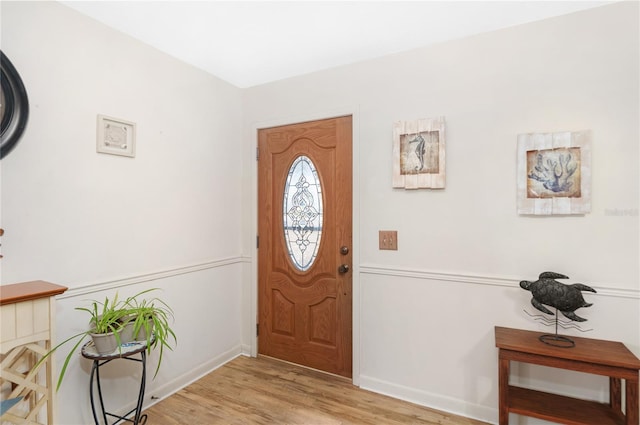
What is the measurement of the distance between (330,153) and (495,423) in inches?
84.5

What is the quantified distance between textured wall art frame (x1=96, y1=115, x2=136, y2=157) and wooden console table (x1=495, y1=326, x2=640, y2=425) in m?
2.54

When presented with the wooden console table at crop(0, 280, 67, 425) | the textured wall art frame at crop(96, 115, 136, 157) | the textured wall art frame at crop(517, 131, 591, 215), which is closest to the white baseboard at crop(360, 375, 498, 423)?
the textured wall art frame at crop(517, 131, 591, 215)

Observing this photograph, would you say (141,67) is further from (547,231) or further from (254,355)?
(547,231)

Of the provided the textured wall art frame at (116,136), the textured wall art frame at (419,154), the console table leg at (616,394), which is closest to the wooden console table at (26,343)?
the textured wall art frame at (116,136)

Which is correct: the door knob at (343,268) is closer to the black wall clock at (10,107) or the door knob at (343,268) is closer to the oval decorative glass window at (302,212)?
the oval decorative glass window at (302,212)

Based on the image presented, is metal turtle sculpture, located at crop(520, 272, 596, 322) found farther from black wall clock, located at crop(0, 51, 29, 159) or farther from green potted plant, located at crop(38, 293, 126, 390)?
black wall clock, located at crop(0, 51, 29, 159)

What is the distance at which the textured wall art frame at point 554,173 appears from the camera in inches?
72.2

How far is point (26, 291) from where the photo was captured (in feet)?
4.69

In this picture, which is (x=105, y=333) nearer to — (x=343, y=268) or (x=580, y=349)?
(x=343, y=268)

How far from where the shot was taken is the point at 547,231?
1933 millimetres

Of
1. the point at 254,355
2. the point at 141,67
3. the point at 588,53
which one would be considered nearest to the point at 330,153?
the point at 141,67

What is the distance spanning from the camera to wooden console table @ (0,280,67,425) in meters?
1.34

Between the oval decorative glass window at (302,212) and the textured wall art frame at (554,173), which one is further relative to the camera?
the oval decorative glass window at (302,212)

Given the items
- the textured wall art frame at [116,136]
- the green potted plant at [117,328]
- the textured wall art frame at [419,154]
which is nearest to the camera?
the green potted plant at [117,328]
